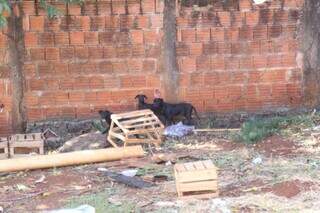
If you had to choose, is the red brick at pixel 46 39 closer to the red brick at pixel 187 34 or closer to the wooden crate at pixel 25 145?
the wooden crate at pixel 25 145

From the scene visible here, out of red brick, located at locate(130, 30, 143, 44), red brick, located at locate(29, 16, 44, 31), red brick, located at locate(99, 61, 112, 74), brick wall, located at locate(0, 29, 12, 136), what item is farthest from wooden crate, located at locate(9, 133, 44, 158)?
red brick, located at locate(130, 30, 143, 44)

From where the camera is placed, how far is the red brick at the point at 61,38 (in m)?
8.52

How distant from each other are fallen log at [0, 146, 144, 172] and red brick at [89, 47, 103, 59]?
1792 millimetres

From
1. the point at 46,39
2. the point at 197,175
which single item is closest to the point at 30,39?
the point at 46,39

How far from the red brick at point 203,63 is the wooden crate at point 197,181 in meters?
3.44

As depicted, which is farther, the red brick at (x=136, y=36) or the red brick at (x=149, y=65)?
the red brick at (x=149, y=65)

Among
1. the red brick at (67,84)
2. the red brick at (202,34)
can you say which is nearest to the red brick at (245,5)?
the red brick at (202,34)

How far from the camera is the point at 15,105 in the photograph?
8547 mm

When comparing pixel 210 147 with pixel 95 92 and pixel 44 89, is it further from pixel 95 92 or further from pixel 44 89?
pixel 44 89

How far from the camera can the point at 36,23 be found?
8.45 meters

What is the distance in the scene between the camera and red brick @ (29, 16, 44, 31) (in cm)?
844

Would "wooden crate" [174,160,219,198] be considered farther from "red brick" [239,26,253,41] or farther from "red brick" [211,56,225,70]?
"red brick" [239,26,253,41]

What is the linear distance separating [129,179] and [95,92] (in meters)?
2.78

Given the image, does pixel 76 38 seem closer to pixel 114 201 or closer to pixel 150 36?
pixel 150 36
